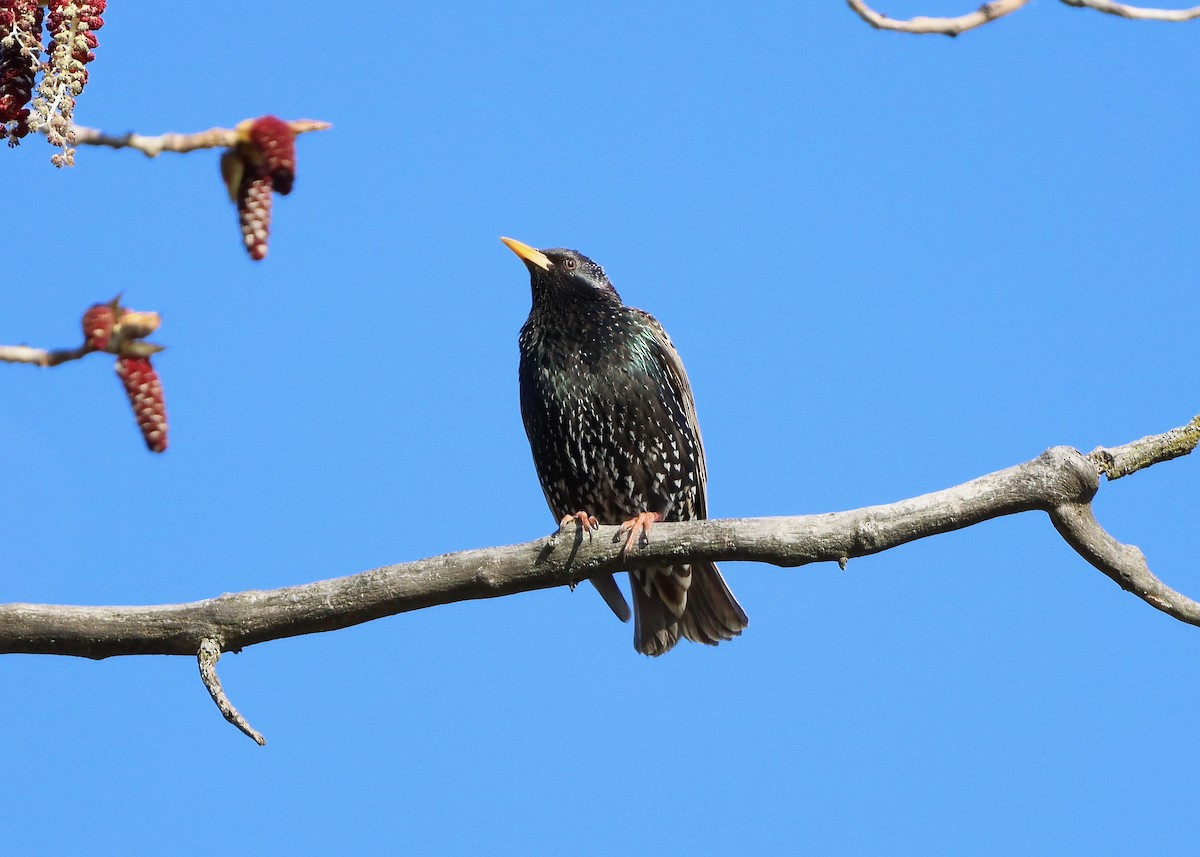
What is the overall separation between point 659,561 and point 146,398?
8.96 ft

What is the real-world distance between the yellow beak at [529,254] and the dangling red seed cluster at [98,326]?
4694mm

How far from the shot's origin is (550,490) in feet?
20.4

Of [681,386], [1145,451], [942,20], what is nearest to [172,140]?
[942,20]

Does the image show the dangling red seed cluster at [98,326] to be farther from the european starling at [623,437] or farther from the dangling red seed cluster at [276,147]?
the european starling at [623,437]

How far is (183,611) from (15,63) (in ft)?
7.99

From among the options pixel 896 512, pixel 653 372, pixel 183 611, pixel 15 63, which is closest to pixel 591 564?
pixel 896 512

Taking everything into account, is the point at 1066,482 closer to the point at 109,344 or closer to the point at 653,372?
the point at 653,372

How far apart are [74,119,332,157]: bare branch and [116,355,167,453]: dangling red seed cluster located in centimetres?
31

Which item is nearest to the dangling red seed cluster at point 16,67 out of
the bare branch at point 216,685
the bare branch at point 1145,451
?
the bare branch at point 216,685

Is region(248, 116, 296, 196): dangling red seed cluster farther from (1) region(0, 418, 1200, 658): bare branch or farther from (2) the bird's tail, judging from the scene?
(2) the bird's tail

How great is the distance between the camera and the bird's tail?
6129 millimetres

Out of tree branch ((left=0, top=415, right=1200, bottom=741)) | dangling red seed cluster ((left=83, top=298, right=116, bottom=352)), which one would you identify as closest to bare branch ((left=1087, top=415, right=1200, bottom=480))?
tree branch ((left=0, top=415, right=1200, bottom=741))

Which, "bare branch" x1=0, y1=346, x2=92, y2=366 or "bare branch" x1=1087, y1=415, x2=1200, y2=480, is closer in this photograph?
"bare branch" x1=0, y1=346, x2=92, y2=366

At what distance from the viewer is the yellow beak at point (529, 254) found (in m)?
6.48
